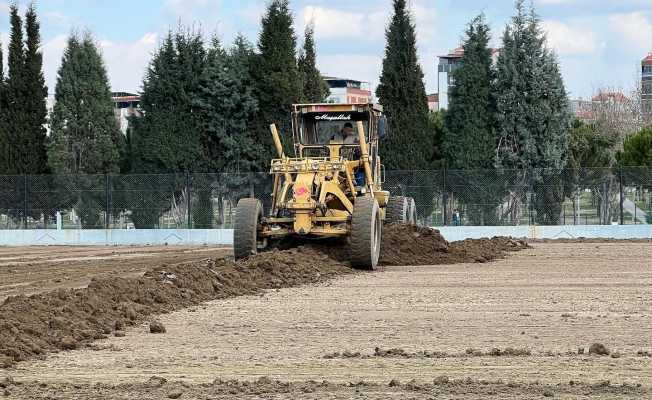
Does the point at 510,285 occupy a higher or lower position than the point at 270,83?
lower

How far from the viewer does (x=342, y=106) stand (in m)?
24.1

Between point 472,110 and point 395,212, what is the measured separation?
1740 centimetres

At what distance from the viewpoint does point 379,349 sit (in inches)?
445

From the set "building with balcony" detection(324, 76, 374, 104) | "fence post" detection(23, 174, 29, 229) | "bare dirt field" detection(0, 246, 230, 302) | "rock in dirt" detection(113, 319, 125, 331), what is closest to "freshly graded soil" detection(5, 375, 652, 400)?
"rock in dirt" detection(113, 319, 125, 331)

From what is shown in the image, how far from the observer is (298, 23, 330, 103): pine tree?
46.1 m

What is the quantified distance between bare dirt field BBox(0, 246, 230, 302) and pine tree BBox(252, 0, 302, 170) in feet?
33.0

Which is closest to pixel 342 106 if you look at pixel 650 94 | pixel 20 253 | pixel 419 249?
pixel 419 249

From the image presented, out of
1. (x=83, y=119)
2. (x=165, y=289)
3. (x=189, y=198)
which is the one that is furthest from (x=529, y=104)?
(x=165, y=289)

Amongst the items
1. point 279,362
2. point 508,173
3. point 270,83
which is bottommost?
point 279,362

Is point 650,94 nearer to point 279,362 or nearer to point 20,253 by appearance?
point 20,253

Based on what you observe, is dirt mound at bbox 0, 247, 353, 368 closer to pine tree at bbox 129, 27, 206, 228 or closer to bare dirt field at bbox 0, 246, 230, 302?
bare dirt field at bbox 0, 246, 230, 302

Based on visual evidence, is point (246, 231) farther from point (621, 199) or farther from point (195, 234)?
point (621, 199)

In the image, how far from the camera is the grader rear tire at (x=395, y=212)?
84.9 ft

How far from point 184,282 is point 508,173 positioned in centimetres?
2268
